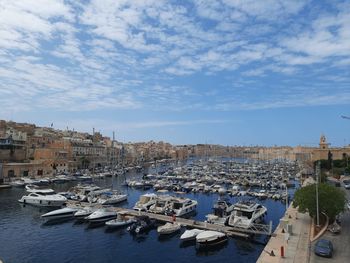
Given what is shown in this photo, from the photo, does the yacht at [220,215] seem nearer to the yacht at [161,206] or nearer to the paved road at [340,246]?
the yacht at [161,206]

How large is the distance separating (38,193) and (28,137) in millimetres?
48461

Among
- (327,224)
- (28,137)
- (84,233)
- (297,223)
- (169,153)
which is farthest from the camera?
(169,153)

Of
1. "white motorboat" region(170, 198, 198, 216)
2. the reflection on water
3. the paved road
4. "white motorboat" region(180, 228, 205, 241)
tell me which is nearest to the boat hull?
"white motorboat" region(170, 198, 198, 216)

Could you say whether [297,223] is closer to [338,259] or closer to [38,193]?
[338,259]

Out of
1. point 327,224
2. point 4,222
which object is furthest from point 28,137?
point 327,224

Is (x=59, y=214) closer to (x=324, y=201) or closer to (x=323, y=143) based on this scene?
(x=324, y=201)

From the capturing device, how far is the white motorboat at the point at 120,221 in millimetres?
29964

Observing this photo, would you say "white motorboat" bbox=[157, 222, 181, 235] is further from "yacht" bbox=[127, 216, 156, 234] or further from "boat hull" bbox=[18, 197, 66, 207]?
"boat hull" bbox=[18, 197, 66, 207]

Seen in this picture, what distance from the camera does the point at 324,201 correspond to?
80.4ft

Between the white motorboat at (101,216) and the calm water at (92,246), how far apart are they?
0.87 meters

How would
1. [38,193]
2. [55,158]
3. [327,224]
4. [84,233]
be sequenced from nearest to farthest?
1. [327,224]
2. [84,233]
3. [38,193]
4. [55,158]

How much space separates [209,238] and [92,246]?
849 centimetres

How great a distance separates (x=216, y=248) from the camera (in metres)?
25.1

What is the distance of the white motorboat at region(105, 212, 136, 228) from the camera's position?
30.0 m
